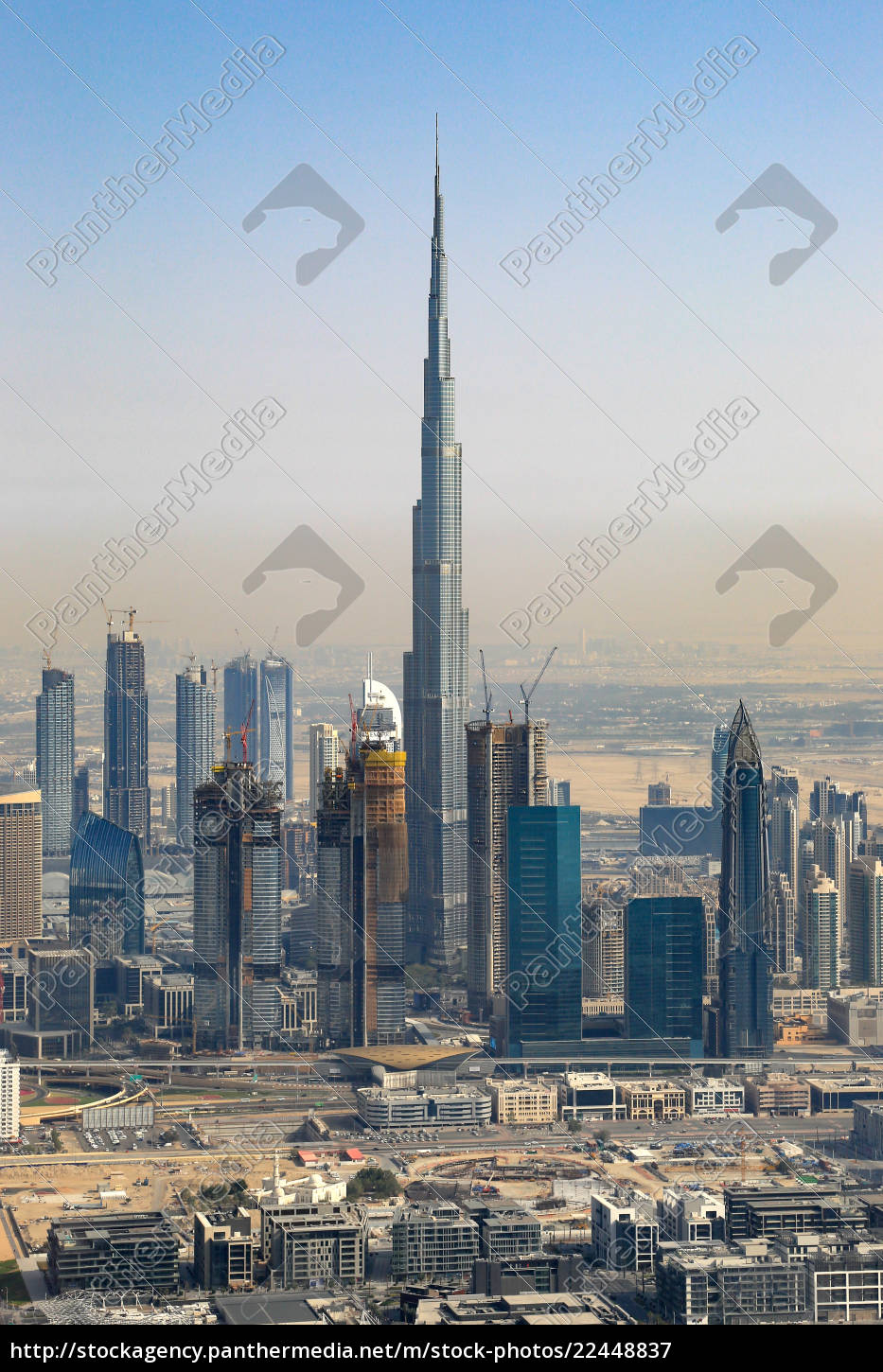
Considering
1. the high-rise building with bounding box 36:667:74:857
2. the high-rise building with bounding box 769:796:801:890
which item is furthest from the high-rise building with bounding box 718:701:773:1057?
the high-rise building with bounding box 36:667:74:857

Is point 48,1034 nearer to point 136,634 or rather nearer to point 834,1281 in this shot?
point 136,634

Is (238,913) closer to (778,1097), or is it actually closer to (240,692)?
(778,1097)

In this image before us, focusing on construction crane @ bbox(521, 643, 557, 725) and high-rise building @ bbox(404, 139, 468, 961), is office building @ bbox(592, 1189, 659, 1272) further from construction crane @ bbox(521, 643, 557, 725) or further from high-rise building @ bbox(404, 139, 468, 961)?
high-rise building @ bbox(404, 139, 468, 961)

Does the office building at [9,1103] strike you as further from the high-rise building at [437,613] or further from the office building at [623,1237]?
the high-rise building at [437,613]

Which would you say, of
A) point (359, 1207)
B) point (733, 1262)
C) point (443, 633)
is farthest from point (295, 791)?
point (733, 1262)

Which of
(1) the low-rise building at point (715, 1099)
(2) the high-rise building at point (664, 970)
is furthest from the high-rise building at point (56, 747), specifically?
(1) the low-rise building at point (715, 1099)

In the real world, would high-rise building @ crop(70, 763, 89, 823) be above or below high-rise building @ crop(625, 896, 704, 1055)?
above
